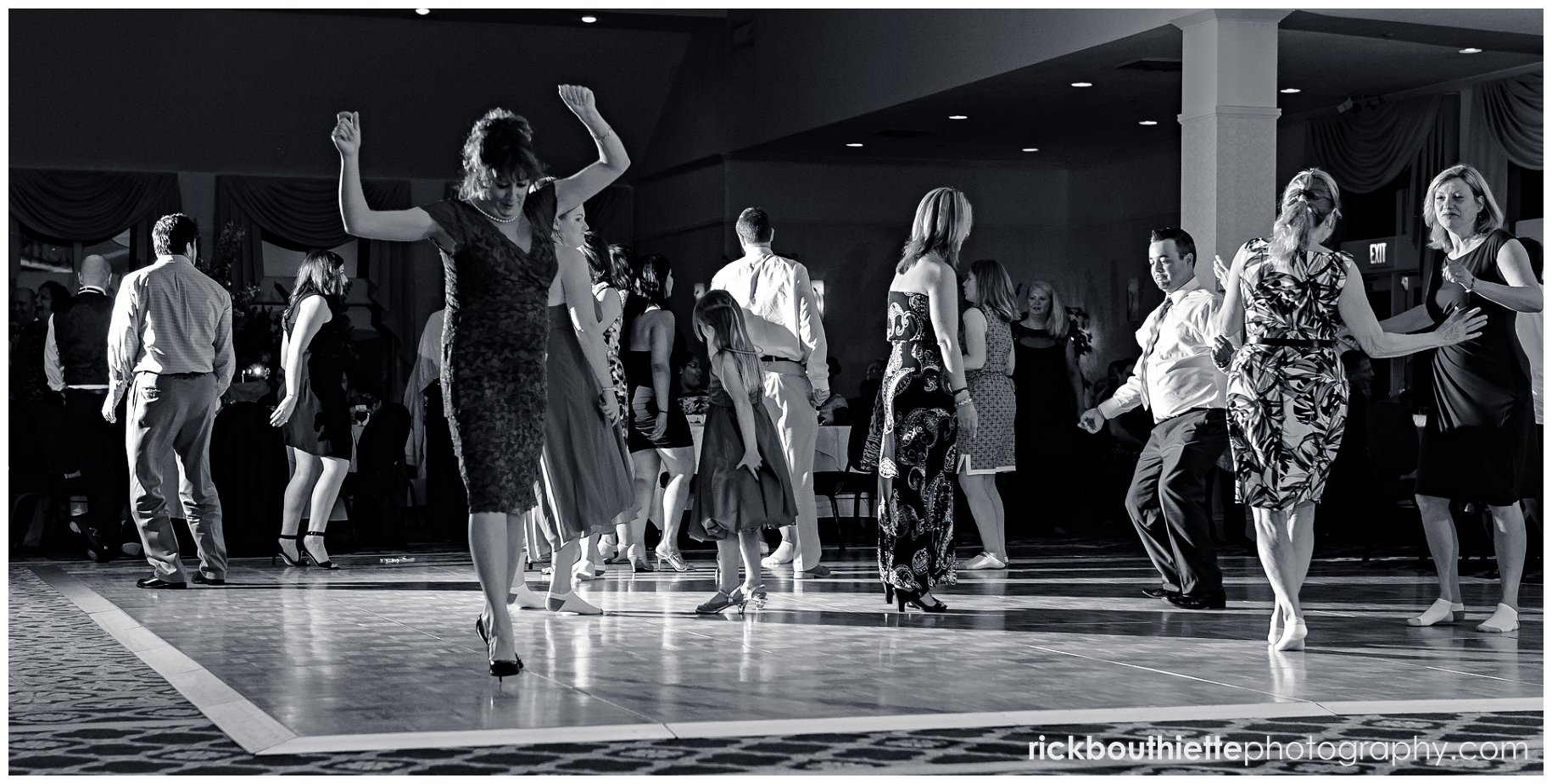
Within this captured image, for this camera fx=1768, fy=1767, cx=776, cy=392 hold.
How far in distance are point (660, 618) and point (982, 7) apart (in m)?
5.95

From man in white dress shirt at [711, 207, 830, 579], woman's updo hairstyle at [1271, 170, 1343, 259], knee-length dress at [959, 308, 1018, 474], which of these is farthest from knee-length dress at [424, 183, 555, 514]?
knee-length dress at [959, 308, 1018, 474]

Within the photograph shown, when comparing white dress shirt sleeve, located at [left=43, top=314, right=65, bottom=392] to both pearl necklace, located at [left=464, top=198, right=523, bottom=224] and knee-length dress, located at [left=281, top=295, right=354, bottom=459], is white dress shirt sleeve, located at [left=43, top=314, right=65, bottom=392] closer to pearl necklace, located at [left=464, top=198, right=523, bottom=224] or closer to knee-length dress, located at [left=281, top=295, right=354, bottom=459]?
knee-length dress, located at [left=281, top=295, right=354, bottom=459]

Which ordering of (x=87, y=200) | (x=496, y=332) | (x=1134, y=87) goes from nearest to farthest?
(x=496, y=332) → (x=1134, y=87) → (x=87, y=200)

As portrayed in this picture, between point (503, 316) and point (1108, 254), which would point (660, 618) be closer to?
point (503, 316)

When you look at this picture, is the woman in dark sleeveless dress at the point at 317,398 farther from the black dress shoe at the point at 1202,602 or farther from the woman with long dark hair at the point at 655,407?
the black dress shoe at the point at 1202,602

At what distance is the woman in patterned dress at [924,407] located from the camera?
5.87 meters

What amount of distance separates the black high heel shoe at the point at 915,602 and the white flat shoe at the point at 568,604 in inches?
40.4

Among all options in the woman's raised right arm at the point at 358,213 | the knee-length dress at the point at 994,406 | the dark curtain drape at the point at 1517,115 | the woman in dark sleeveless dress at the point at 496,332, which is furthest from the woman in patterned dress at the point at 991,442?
the dark curtain drape at the point at 1517,115

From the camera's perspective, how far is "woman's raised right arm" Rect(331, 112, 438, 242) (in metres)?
4.04

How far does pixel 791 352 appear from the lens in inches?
308

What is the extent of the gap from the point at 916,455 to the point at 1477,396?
1.79m

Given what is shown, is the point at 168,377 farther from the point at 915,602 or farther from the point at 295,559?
the point at 915,602

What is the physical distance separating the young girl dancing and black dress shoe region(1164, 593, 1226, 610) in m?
1.44

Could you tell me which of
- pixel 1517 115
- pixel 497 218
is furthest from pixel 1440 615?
pixel 1517 115
